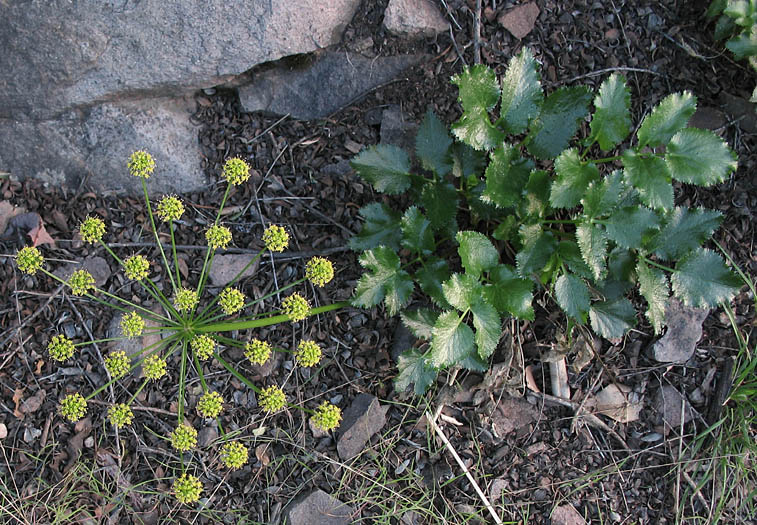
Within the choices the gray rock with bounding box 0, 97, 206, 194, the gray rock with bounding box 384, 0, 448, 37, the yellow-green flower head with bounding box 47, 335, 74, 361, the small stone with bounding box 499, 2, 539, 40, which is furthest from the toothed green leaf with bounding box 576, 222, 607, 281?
the yellow-green flower head with bounding box 47, 335, 74, 361

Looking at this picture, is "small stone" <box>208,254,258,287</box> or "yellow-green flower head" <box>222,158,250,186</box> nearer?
"yellow-green flower head" <box>222,158,250,186</box>

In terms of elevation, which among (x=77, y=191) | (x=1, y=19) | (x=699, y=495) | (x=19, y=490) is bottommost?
(x=19, y=490)

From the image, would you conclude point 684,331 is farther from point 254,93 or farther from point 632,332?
point 254,93

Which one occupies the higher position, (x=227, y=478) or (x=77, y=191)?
(x=77, y=191)

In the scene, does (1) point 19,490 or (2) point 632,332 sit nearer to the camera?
(1) point 19,490

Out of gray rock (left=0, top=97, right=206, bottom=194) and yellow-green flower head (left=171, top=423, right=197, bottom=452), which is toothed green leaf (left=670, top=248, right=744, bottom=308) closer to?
yellow-green flower head (left=171, top=423, right=197, bottom=452)

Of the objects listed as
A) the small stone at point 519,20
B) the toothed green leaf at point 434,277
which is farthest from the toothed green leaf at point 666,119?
the toothed green leaf at point 434,277

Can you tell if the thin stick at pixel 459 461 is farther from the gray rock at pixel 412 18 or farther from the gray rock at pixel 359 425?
the gray rock at pixel 412 18

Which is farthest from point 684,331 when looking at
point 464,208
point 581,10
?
point 581,10
